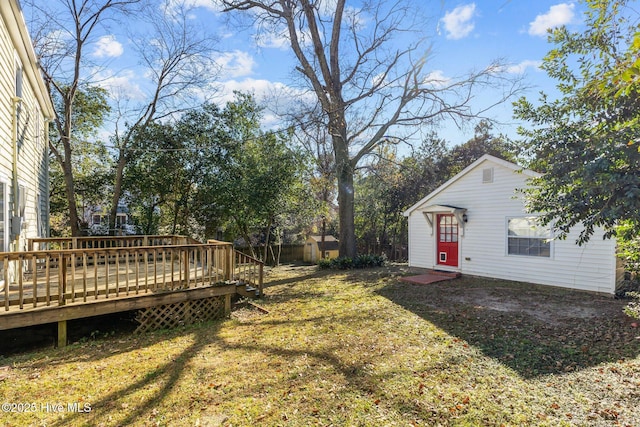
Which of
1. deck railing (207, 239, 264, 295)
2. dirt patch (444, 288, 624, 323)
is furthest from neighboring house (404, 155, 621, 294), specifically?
deck railing (207, 239, 264, 295)

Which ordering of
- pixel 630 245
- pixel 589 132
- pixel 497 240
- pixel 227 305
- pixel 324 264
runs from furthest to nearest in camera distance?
pixel 324 264
pixel 497 240
pixel 227 305
pixel 630 245
pixel 589 132

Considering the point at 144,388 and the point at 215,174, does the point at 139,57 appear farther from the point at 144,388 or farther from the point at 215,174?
the point at 144,388

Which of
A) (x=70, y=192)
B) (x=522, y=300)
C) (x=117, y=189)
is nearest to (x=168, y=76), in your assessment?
(x=117, y=189)

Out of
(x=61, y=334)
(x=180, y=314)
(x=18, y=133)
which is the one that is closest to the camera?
(x=61, y=334)

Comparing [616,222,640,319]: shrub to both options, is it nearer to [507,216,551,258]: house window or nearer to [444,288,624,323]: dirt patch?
[444,288,624,323]: dirt patch

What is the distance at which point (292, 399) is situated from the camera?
3.20 meters

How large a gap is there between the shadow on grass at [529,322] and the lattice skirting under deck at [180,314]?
157 inches

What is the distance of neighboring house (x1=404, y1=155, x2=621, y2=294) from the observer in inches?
306

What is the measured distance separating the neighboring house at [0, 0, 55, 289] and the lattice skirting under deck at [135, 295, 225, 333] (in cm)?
204

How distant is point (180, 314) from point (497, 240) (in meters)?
8.92

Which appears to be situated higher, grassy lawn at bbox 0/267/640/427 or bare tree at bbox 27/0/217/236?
bare tree at bbox 27/0/217/236

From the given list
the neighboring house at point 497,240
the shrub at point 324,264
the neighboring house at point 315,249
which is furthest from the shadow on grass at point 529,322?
the neighboring house at point 315,249

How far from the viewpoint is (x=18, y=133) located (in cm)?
655

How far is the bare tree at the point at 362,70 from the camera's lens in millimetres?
12852
